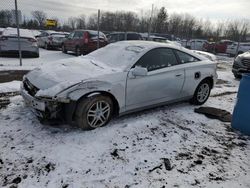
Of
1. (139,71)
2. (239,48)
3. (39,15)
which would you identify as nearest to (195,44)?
(239,48)

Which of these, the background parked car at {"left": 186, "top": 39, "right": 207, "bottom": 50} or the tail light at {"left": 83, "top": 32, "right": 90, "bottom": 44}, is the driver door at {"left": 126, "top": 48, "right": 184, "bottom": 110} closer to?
the tail light at {"left": 83, "top": 32, "right": 90, "bottom": 44}

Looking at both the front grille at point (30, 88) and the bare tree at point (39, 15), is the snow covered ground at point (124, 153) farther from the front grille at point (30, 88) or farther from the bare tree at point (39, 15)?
the bare tree at point (39, 15)

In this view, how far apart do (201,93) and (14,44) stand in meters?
8.78

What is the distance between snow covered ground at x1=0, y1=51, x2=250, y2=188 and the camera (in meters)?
2.89

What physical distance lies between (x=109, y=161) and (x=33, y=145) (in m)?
1.16

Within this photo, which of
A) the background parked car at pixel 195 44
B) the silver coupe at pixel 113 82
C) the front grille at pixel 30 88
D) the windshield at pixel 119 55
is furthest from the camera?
the background parked car at pixel 195 44

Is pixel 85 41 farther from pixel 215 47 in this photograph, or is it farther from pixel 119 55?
pixel 215 47

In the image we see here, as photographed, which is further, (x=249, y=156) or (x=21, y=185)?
(x=249, y=156)

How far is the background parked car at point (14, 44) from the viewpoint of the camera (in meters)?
10.6

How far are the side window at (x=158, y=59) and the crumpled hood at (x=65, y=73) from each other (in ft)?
2.30

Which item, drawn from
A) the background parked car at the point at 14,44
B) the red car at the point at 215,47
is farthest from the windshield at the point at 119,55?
the red car at the point at 215,47

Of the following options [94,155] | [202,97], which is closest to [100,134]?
[94,155]

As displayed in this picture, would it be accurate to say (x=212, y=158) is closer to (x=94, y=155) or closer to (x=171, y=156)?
(x=171, y=156)

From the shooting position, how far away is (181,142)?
12.8 ft
